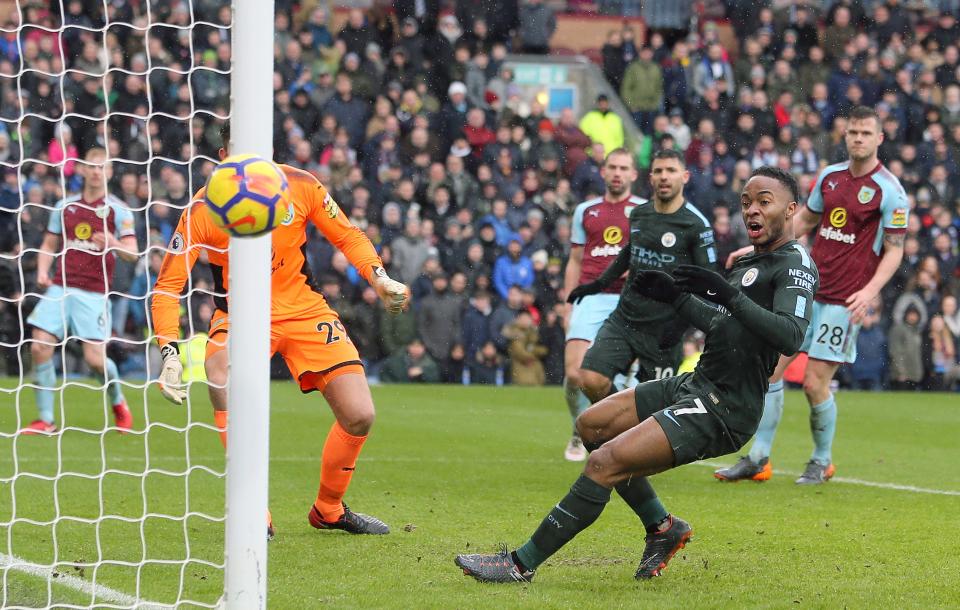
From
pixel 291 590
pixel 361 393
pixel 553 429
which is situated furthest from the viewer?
pixel 553 429

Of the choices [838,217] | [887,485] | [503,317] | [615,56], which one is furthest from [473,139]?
[887,485]

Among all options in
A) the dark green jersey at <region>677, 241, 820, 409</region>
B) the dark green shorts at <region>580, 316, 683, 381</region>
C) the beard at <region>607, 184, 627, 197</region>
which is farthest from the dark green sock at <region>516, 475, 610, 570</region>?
the beard at <region>607, 184, 627, 197</region>

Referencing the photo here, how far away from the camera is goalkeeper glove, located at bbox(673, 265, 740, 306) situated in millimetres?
5383

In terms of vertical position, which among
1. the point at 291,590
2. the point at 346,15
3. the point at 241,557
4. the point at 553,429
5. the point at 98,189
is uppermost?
the point at 346,15

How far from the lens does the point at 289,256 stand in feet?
22.9

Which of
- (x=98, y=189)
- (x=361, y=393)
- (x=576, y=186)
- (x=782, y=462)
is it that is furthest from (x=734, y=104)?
(x=361, y=393)

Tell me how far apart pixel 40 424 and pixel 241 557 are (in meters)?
7.12

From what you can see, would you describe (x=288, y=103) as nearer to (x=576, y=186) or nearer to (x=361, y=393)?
(x=576, y=186)

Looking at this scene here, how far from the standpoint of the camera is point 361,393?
6.88 meters

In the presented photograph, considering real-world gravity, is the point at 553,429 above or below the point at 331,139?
below

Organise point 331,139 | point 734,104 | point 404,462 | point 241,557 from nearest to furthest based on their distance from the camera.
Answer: point 241,557 < point 404,462 < point 331,139 < point 734,104

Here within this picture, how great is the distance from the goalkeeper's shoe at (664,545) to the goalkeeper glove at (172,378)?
7.31 feet

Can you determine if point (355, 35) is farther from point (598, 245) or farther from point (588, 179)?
point (598, 245)

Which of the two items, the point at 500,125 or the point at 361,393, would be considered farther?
the point at 500,125
